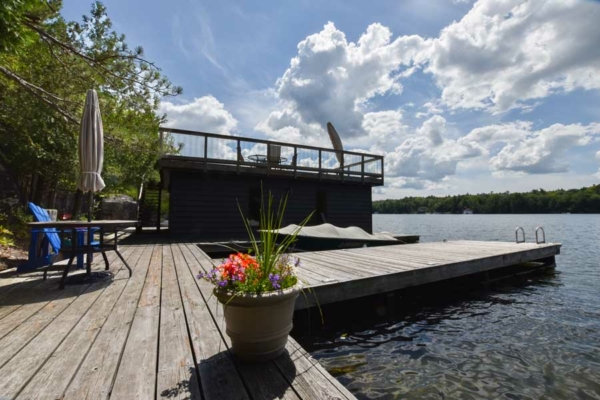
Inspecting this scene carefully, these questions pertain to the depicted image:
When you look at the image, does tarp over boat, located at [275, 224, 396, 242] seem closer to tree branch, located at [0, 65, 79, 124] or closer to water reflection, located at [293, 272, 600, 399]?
water reflection, located at [293, 272, 600, 399]

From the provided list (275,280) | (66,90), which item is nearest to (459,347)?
(275,280)

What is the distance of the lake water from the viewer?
2.91m

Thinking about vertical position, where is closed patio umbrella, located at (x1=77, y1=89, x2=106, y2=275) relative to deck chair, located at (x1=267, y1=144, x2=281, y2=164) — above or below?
below

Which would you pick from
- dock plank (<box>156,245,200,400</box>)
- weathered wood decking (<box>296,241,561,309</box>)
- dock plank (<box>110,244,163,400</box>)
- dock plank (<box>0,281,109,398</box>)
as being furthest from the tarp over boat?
dock plank (<box>0,281,109,398</box>)

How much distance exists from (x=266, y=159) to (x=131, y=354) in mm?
9639

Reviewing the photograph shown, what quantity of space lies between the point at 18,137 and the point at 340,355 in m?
9.26

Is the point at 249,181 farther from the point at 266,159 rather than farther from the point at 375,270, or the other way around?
the point at 375,270

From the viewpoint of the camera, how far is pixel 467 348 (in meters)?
3.74

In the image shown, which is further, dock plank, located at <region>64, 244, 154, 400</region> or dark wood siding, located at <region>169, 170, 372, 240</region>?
dark wood siding, located at <region>169, 170, 372, 240</region>

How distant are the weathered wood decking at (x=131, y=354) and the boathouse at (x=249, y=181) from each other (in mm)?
6780

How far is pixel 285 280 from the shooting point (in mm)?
2006

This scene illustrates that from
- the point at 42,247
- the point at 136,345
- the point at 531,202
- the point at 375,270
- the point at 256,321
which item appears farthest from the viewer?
the point at 531,202

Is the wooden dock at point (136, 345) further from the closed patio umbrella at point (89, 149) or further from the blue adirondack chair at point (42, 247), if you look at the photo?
the closed patio umbrella at point (89, 149)

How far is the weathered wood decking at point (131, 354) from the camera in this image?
1619 mm
